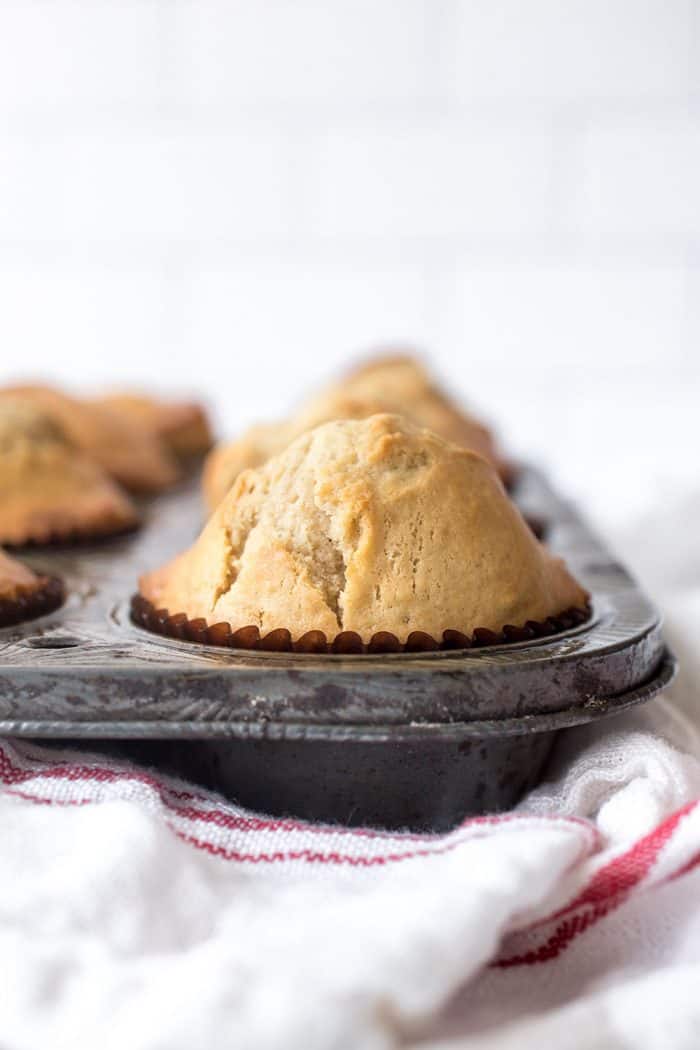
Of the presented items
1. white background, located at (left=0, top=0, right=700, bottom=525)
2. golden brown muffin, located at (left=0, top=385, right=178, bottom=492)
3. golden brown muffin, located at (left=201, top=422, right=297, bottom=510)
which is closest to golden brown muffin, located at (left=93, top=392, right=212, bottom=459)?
golden brown muffin, located at (left=0, top=385, right=178, bottom=492)

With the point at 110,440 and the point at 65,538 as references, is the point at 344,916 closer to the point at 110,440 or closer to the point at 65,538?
the point at 65,538

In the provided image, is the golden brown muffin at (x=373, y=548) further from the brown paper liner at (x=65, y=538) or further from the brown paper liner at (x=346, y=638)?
the brown paper liner at (x=65, y=538)

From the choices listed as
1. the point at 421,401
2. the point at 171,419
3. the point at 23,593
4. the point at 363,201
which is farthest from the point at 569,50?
the point at 23,593

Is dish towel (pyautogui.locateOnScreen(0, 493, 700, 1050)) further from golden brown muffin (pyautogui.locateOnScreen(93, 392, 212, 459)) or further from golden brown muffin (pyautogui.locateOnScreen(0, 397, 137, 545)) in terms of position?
golden brown muffin (pyautogui.locateOnScreen(93, 392, 212, 459))

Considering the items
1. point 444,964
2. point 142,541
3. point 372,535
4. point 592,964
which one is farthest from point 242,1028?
point 142,541

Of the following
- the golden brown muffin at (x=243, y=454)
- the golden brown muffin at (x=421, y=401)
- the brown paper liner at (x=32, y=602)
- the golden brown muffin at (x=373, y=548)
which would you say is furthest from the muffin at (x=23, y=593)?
the golden brown muffin at (x=421, y=401)
